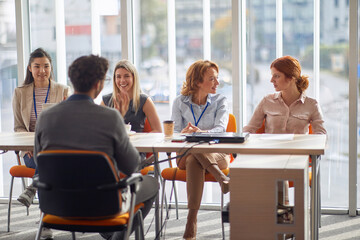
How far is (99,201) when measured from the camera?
243 centimetres

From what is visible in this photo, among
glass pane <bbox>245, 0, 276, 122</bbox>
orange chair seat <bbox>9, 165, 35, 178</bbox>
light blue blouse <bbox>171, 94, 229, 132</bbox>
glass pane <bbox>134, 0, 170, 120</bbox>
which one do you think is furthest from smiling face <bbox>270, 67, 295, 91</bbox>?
orange chair seat <bbox>9, 165, 35, 178</bbox>

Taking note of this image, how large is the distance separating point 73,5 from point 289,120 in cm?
236

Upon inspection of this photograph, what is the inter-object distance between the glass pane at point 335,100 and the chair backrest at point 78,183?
256cm

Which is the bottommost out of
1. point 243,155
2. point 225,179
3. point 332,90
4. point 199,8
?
point 225,179

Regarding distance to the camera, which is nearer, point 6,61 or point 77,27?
point 77,27

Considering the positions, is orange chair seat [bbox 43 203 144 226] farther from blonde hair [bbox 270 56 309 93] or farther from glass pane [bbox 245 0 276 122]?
glass pane [bbox 245 0 276 122]

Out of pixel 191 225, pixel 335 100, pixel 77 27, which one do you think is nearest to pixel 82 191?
pixel 191 225

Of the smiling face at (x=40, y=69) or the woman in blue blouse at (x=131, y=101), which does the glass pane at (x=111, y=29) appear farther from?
the woman in blue blouse at (x=131, y=101)

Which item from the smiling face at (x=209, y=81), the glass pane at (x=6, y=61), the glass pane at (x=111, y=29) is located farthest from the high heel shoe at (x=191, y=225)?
the glass pane at (x=6, y=61)

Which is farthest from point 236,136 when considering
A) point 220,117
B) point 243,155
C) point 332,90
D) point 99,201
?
point 332,90

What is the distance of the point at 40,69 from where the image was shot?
165 inches

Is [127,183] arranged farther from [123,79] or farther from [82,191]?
[123,79]

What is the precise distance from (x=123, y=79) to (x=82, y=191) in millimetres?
1754

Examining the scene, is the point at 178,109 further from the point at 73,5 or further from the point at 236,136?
the point at 73,5
